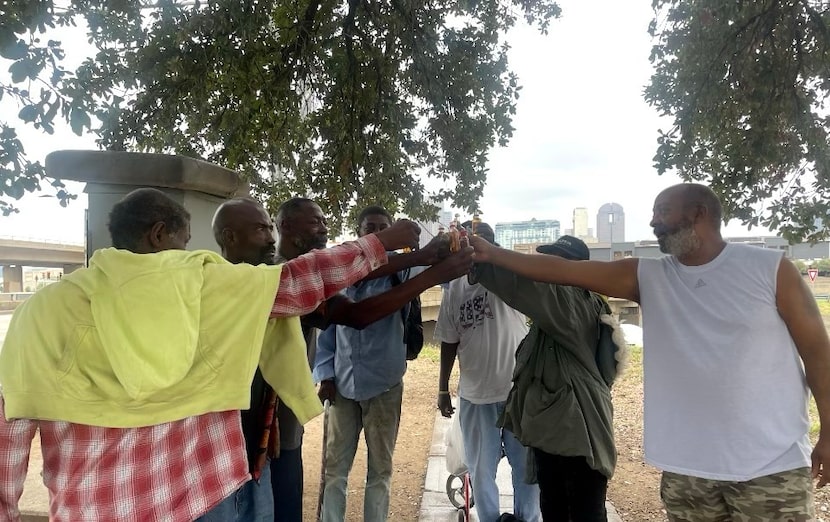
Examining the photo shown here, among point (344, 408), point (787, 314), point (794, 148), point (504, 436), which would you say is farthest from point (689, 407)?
point (794, 148)

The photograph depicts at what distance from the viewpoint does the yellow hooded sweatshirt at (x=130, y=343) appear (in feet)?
4.26

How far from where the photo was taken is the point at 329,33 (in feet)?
16.8

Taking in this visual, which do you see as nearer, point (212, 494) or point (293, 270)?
point (212, 494)

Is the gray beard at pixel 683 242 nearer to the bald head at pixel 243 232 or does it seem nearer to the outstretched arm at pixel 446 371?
the bald head at pixel 243 232

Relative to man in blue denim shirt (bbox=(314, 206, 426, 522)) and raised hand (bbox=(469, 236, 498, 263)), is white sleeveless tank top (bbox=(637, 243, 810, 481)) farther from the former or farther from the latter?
man in blue denim shirt (bbox=(314, 206, 426, 522))

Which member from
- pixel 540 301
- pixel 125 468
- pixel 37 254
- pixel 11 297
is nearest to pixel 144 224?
pixel 125 468

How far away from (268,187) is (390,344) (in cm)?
315

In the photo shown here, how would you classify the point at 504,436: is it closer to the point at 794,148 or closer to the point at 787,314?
the point at 787,314

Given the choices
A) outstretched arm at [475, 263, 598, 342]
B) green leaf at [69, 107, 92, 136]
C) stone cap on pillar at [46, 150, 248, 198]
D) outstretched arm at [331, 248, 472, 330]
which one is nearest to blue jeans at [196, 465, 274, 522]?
outstretched arm at [331, 248, 472, 330]

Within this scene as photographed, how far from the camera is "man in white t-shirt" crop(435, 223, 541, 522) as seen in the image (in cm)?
328

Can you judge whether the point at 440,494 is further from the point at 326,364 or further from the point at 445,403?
the point at 326,364

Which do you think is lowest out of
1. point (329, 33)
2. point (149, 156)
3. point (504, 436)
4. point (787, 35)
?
point (504, 436)

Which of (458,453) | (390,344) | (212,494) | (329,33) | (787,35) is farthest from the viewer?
(329,33)

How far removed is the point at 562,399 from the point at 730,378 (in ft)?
2.25
